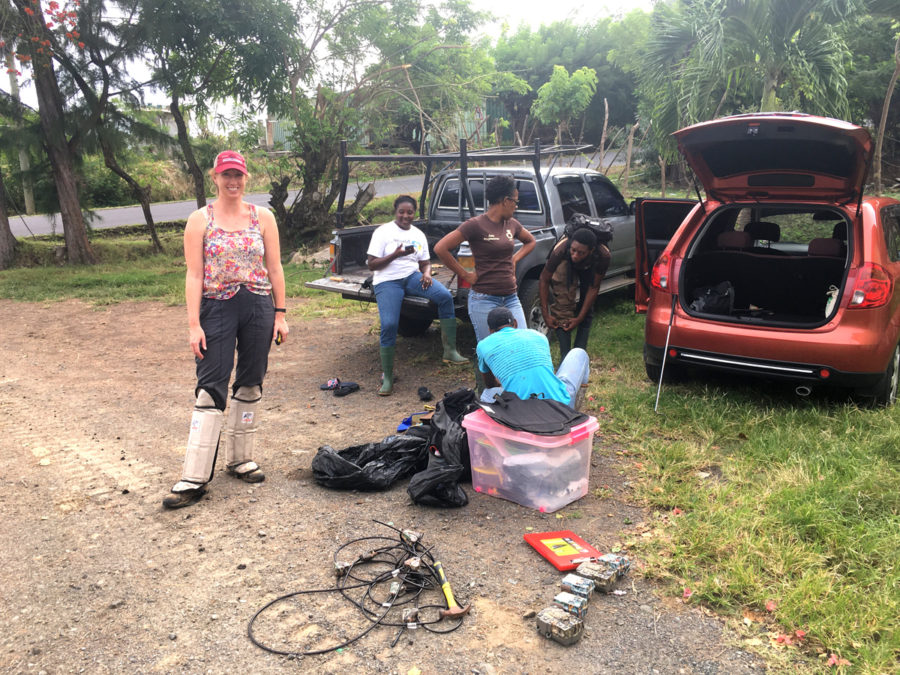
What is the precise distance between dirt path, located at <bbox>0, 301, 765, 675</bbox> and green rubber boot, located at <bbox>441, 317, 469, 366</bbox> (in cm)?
54

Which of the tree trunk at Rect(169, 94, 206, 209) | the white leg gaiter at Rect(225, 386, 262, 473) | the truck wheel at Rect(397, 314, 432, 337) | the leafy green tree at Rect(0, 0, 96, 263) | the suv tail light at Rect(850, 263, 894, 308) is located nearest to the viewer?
the white leg gaiter at Rect(225, 386, 262, 473)

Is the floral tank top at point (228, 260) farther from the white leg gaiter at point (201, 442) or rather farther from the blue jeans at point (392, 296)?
the blue jeans at point (392, 296)

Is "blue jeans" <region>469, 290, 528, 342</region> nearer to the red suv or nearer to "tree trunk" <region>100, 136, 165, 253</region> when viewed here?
the red suv

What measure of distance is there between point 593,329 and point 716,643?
16.9 ft

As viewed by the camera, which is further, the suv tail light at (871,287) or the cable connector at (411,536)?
the suv tail light at (871,287)

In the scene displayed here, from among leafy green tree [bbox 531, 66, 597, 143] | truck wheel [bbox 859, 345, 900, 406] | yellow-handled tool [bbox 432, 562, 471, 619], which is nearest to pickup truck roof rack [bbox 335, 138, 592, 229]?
truck wheel [bbox 859, 345, 900, 406]

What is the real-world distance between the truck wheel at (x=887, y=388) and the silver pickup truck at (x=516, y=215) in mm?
2941

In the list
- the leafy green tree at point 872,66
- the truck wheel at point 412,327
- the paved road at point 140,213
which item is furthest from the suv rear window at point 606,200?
the leafy green tree at point 872,66

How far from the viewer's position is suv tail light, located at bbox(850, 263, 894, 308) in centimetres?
468

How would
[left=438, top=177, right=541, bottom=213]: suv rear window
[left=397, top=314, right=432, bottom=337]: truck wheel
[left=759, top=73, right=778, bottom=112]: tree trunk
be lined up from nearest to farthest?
[left=438, top=177, right=541, bottom=213]: suv rear window → [left=397, top=314, right=432, bottom=337]: truck wheel → [left=759, top=73, right=778, bottom=112]: tree trunk

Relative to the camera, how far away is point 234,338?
4207 mm

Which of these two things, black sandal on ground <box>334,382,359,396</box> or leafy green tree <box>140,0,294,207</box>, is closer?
black sandal on ground <box>334,382,359,396</box>

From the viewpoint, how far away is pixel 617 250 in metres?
8.13

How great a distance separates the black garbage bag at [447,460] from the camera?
398 cm
